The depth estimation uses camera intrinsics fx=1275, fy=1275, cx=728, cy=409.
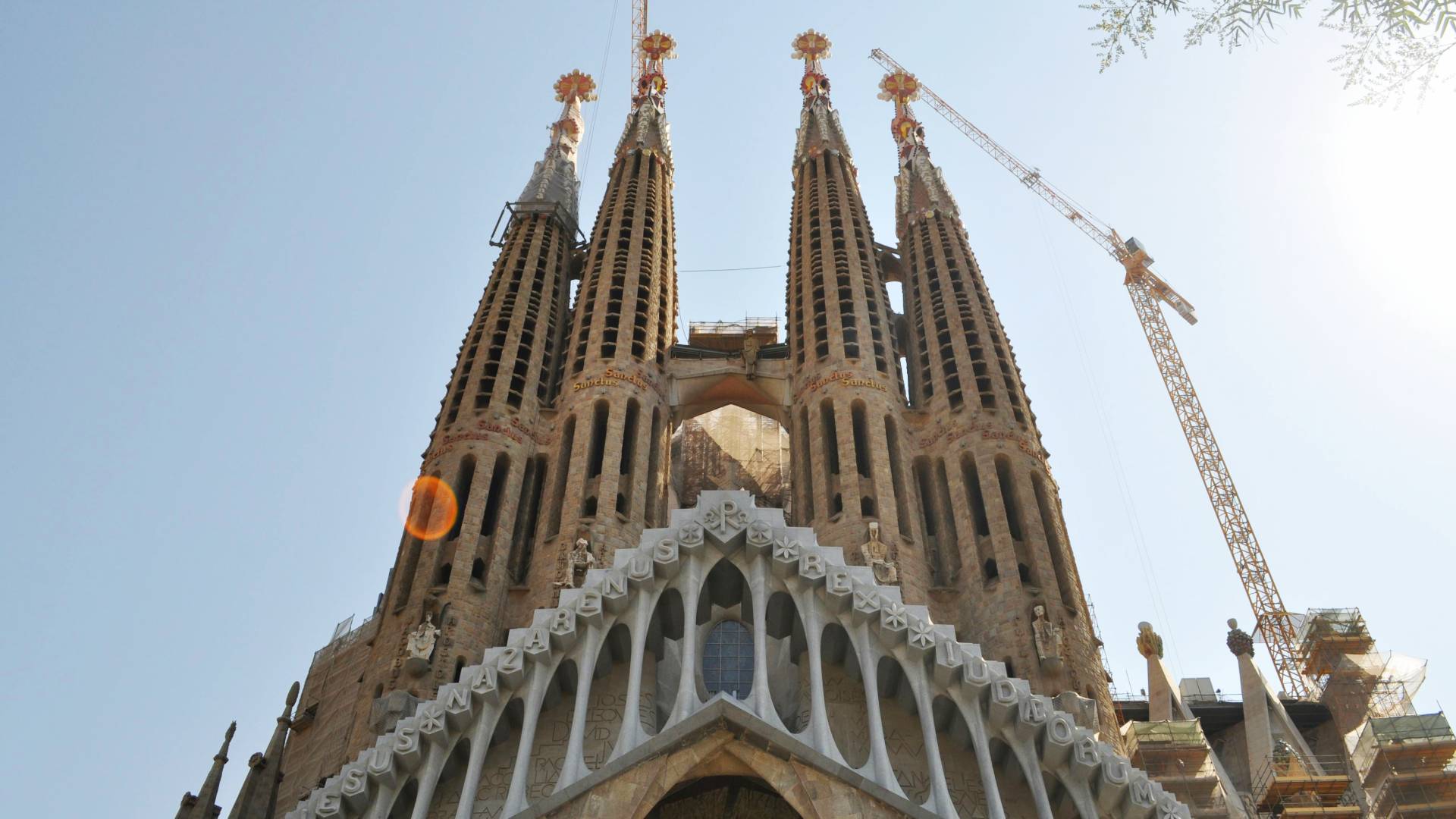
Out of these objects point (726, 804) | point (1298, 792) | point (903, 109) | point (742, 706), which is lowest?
point (726, 804)

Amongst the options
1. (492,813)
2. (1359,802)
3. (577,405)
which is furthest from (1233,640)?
(492,813)

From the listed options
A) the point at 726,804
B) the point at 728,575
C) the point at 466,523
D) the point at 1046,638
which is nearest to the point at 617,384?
the point at 466,523

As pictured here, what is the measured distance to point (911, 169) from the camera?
49.4 metres

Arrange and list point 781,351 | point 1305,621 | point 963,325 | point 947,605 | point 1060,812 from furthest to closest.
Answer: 1. point 1305,621
2. point 781,351
3. point 963,325
4. point 947,605
5. point 1060,812

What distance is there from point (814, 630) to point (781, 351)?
21.5m

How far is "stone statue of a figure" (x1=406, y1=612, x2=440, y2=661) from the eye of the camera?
90.9ft

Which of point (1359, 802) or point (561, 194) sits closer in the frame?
point (1359, 802)

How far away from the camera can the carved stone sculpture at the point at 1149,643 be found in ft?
137

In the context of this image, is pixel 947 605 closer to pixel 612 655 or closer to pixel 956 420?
pixel 956 420

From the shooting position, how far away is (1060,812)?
19797 mm

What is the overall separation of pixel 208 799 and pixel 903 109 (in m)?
41.0

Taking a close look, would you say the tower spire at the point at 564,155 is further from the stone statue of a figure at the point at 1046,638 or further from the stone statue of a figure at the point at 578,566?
the stone statue of a figure at the point at 1046,638

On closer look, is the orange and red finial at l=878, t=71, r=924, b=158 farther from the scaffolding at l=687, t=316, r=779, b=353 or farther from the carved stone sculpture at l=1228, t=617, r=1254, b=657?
the carved stone sculpture at l=1228, t=617, r=1254, b=657

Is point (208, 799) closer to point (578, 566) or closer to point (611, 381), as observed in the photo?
point (578, 566)
